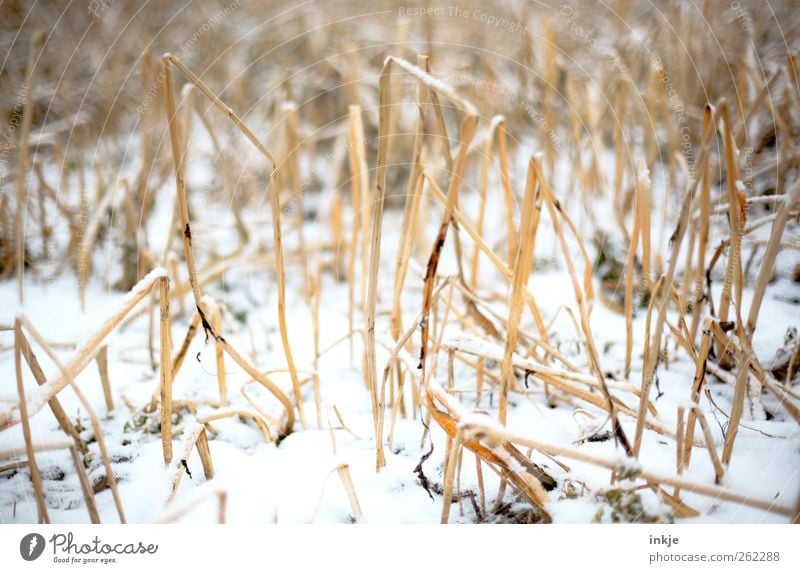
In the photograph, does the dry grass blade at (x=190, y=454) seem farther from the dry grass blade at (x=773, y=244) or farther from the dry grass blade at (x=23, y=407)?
the dry grass blade at (x=773, y=244)

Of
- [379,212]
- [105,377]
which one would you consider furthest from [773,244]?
[105,377]

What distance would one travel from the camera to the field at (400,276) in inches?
24.0

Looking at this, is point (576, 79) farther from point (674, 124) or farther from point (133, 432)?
point (133, 432)

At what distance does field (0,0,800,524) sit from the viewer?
61 centimetres

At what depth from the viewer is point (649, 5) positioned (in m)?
1.36

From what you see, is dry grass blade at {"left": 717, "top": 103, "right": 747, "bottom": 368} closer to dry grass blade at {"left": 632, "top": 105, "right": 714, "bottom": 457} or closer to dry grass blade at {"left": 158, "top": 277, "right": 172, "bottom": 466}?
dry grass blade at {"left": 632, "top": 105, "right": 714, "bottom": 457}

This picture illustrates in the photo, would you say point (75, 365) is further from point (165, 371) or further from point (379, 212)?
point (379, 212)

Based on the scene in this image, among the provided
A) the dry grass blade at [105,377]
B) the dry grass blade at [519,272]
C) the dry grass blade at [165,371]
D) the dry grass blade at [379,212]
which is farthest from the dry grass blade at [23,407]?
the dry grass blade at [519,272]

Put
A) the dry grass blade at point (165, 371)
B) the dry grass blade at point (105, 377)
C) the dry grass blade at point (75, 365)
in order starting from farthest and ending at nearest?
the dry grass blade at point (105, 377)
the dry grass blade at point (165, 371)
the dry grass blade at point (75, 365)

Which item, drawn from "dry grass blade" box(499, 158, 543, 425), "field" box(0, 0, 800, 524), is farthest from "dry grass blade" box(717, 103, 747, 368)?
"dry grass blade" box(499, 158, 543, 425)

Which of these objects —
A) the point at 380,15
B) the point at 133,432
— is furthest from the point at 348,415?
the point at 380,15

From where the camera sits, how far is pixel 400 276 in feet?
2.50

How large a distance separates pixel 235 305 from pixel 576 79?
3.98 ft

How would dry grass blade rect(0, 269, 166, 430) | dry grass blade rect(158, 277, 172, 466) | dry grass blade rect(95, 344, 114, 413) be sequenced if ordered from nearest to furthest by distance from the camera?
1. dry grass blade rect(0, 269, 166, 430)
2. dry grass blade rect(158, 277, 172, 466)
3. dry grass blade rect(95, 344, 114, 413)
